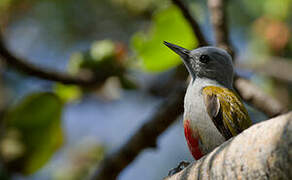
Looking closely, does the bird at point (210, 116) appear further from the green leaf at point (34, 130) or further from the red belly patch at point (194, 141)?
the green leaf at point (34, 130)

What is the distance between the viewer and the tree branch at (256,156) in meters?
1.79

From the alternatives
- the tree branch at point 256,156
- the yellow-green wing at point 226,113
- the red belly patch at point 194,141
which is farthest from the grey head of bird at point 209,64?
the tree branch at point 256,156

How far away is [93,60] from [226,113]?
172 cm

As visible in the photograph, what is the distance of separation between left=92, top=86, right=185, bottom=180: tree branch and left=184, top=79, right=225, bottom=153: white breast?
2.51 feet

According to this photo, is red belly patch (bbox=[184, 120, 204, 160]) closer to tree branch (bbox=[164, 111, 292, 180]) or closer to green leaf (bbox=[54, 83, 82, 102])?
tree branch (bbox=[164, 111, 292, 180])

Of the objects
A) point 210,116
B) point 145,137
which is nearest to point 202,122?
point 210,116

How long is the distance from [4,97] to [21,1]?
1.54 m

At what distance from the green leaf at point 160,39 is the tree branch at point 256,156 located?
105 inches

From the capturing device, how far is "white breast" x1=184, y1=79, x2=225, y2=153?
350 centimetres

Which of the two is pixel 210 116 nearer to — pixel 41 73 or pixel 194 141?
pixel 194 141

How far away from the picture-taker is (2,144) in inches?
195

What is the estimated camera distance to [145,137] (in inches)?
188

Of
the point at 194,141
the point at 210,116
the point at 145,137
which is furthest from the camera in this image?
the point at 145,137

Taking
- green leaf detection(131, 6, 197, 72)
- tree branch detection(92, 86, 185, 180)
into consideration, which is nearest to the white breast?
tree branch detection(92, 86, 185, 180)
